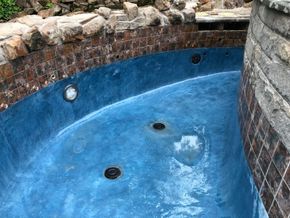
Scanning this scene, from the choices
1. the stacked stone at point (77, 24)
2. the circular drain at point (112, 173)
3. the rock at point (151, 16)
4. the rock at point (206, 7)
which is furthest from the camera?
the rock at point (206, 7)

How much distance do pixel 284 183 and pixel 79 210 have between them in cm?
237

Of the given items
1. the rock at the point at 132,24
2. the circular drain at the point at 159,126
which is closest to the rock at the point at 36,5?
the rock at the point at 132,24

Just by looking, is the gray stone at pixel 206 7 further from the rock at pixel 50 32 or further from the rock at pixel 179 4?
the rock at pixel 50 32

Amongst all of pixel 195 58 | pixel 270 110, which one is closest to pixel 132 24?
pixel 195 58

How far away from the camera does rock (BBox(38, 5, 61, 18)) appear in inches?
195

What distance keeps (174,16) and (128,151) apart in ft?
8.90

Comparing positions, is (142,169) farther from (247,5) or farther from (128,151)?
(247,5)

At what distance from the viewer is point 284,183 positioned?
6.95ft

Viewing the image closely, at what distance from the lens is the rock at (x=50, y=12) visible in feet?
16.2

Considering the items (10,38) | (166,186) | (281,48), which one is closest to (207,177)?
(166,186)

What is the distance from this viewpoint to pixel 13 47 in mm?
3664

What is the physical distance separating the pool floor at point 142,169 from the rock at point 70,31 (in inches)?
55.9

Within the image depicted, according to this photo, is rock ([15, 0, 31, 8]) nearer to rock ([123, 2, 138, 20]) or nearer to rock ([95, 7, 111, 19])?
rock ([95, 7, 111, 19])

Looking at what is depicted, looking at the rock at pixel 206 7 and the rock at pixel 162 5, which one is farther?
the rock at pixel 206 7
